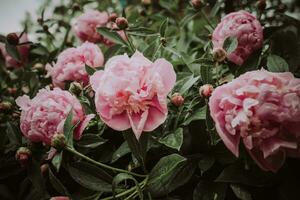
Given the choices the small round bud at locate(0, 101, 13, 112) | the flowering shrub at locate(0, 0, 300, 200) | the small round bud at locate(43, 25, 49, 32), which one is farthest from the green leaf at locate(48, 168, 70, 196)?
the small round bud at locate(43, 25, 49, 32)

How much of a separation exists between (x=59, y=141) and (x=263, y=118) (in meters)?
0.35

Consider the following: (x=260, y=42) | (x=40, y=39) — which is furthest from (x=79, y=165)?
(x=40, y=39)

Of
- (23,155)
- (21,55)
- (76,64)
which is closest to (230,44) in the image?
(76,64)

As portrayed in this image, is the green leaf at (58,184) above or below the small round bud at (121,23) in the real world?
below

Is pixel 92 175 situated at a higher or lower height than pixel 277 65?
lower

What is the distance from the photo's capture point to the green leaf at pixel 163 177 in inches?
22.3

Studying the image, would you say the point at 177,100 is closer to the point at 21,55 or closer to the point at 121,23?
the point at 121,23

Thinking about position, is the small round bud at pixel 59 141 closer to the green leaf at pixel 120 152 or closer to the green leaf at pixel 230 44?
the green leaf at pixel 120 152

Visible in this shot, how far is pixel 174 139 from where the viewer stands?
581 mm

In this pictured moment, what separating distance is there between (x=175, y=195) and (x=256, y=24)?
398 mm

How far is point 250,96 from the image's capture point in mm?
496

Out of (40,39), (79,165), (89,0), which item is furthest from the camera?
(40,39)

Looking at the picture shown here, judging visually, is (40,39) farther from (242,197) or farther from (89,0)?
(242,197)

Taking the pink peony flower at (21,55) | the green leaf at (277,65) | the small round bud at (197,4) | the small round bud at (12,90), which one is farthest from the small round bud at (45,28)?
the green leaf at (277,65)
